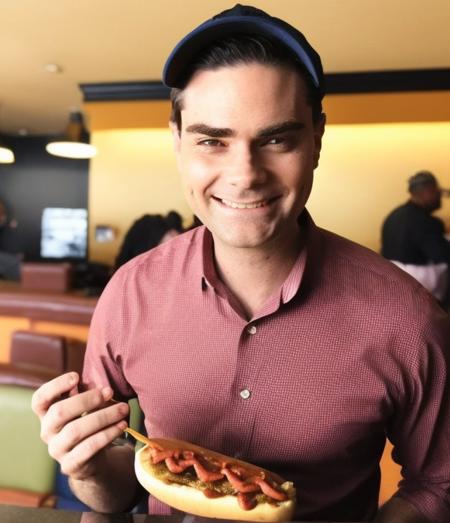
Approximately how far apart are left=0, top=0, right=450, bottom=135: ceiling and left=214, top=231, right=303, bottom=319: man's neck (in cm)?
317

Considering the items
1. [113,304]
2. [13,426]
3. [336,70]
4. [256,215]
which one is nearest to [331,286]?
[256,215]

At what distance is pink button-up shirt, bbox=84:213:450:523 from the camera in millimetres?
1172

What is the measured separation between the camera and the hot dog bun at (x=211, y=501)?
0.92 metres

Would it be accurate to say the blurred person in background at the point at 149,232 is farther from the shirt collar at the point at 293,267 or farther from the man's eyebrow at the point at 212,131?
the man's eyebrow at the point at 212,131

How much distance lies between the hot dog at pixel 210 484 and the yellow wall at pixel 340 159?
5.31 metres

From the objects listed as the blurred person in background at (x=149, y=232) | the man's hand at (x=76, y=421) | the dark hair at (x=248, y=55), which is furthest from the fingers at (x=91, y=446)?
the blurred person in background at (x=149, y=232)

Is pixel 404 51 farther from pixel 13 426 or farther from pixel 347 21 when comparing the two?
pixel 13 426

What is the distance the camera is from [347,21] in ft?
13.7

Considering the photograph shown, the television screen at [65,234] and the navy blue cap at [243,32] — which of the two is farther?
the television screen at [65,234]

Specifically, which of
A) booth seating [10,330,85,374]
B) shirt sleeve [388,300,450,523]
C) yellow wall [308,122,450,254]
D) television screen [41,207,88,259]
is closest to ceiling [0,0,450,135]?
yellow wall [308,122,450,254]

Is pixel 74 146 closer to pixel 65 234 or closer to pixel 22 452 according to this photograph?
pixel 22 452

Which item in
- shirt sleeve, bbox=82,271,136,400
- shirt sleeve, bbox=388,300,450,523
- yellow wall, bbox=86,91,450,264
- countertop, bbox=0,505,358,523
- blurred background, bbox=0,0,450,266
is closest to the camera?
countertop, bbox=0,505,358,523

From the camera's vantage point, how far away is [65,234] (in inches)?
404

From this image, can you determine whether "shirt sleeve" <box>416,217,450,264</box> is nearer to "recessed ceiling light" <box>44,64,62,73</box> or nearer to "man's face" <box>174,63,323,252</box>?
"man's face" <box>174,63,323,252</box>
